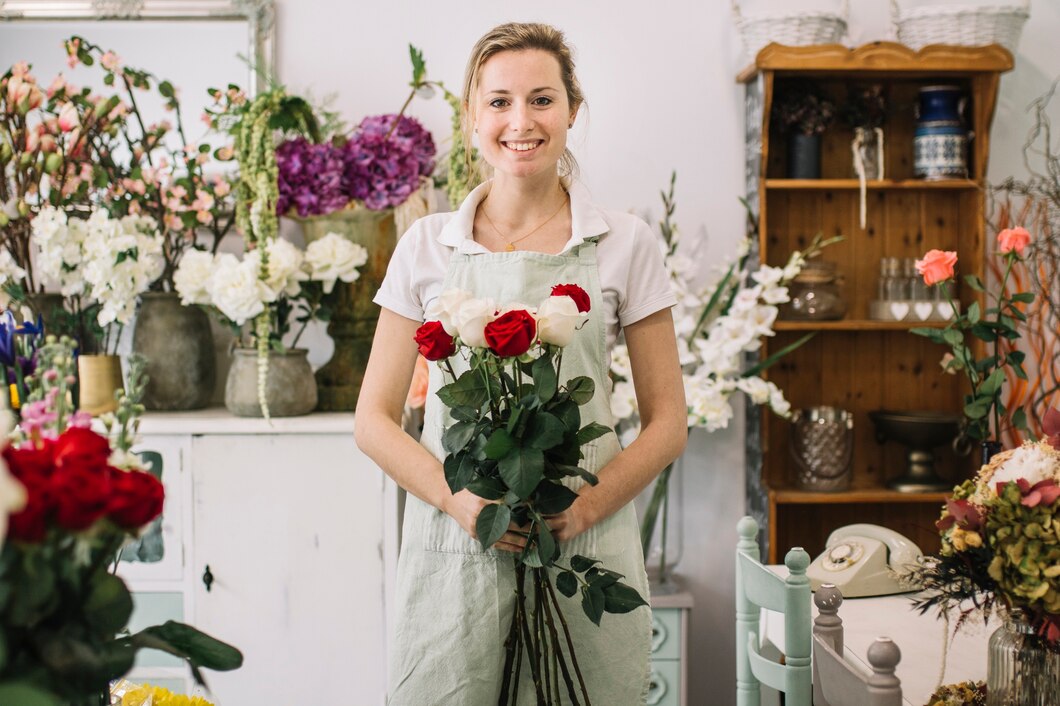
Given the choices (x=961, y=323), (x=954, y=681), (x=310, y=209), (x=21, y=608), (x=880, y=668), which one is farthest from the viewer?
(x=310, y=209)

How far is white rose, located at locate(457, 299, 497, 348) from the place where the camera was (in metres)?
1.19

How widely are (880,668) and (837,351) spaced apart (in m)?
2.14

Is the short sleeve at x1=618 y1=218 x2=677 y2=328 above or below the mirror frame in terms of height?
below

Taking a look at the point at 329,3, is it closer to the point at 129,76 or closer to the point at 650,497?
the point at 129,76

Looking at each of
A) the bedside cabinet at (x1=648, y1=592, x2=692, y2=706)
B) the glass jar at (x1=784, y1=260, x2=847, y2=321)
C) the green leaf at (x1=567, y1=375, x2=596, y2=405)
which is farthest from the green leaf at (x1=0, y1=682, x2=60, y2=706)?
the glass jar at (x1=784, y1=260, x2=847, y2=321)

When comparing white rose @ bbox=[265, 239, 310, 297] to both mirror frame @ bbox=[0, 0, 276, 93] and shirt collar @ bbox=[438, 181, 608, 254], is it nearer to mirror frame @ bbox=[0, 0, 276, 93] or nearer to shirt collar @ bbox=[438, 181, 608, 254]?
mirror frame @ bbox=[0, 0, 276, 93]

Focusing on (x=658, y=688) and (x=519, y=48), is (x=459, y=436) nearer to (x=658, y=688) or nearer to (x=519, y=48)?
(x=519, y=48)

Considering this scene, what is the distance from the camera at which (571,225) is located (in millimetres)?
1668

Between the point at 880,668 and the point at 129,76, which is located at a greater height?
the point at 129,76

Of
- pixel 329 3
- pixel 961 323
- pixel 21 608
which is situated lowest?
pixel 21 608

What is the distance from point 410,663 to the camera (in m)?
1.57

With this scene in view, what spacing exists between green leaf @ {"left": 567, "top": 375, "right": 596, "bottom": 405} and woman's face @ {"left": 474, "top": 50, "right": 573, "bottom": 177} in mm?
450

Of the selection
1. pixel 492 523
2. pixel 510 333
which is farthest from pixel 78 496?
pixel 492 523

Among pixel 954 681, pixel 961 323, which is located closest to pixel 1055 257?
pixel 961 323
